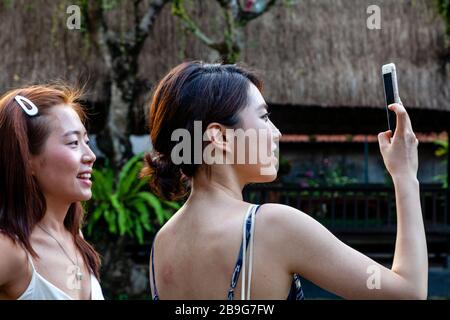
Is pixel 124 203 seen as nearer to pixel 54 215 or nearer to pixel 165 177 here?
pixel 54 215

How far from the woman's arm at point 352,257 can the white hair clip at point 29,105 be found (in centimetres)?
91

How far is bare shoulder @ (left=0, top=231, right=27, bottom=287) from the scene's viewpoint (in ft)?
7.32

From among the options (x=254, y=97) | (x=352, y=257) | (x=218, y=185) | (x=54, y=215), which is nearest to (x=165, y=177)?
(x=218, y=185)

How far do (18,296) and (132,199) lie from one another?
7131mm

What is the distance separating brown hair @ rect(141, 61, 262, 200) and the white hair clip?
1.44ft

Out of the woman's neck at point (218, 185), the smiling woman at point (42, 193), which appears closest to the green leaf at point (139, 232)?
the smiling woman at point (42, 193)

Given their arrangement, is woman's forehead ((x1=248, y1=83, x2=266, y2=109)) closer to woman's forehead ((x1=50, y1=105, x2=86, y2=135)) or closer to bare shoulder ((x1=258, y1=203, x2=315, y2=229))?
bare shoulder ((x1=258, y1=203, x2=315, y2=229))

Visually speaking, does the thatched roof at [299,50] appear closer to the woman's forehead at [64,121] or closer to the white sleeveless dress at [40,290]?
the woman's forehead at [64,121]

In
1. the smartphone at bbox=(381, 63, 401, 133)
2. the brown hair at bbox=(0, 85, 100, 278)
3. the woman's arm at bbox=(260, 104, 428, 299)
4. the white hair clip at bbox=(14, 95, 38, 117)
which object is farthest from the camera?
the white hair clip at bbox=(14, 95, 38, 117)

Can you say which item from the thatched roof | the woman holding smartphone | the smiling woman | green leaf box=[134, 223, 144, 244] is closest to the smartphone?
the woman holding smartphone

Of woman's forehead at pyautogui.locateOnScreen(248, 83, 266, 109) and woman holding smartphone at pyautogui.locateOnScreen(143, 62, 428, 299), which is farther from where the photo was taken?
woman's forehead at pyautogui.locateOnScreen(248, 83, 266, 109)

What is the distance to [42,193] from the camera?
2.47m

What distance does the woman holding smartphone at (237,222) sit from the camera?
6.24ft
